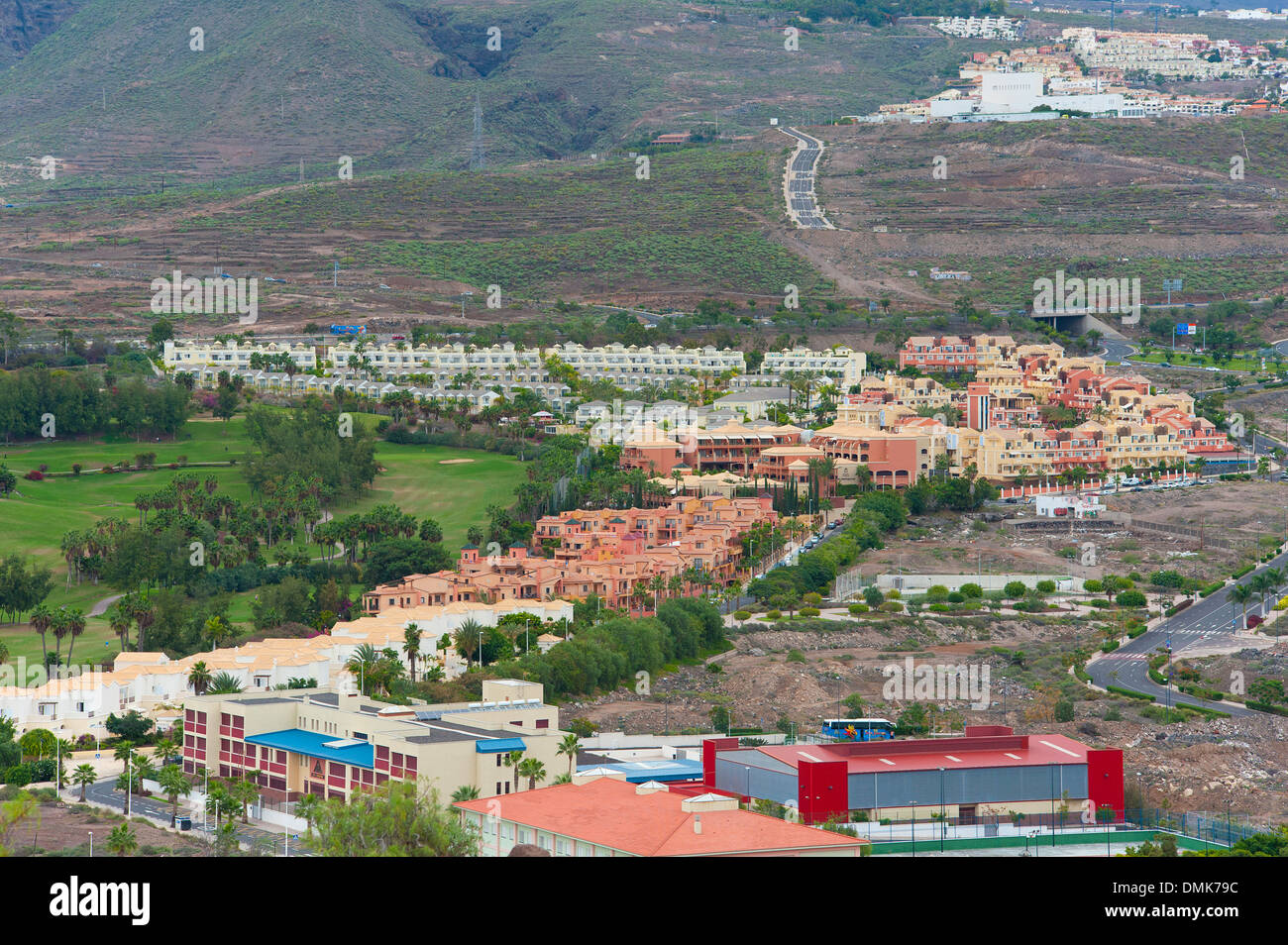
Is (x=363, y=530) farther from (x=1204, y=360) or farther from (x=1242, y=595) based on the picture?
(x=1204, y=360)

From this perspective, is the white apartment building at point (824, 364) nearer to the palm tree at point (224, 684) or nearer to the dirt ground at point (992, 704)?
the dirt ground at point (992, 704)

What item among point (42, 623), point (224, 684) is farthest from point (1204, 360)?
point (224, 684)

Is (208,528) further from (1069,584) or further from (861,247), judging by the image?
(861,247)

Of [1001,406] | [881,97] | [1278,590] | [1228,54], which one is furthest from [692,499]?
[1228,54]

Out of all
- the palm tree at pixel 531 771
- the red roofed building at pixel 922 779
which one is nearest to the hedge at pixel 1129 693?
the red roofed building at pixel 922 779

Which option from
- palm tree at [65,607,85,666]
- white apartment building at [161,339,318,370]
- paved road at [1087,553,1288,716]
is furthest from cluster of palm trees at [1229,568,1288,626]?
white apartment building at [161,339,318,370]

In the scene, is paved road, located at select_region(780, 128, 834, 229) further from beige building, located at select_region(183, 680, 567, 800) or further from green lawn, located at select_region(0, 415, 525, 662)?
beige building, located at select_region(183, 680, 567, 800)
